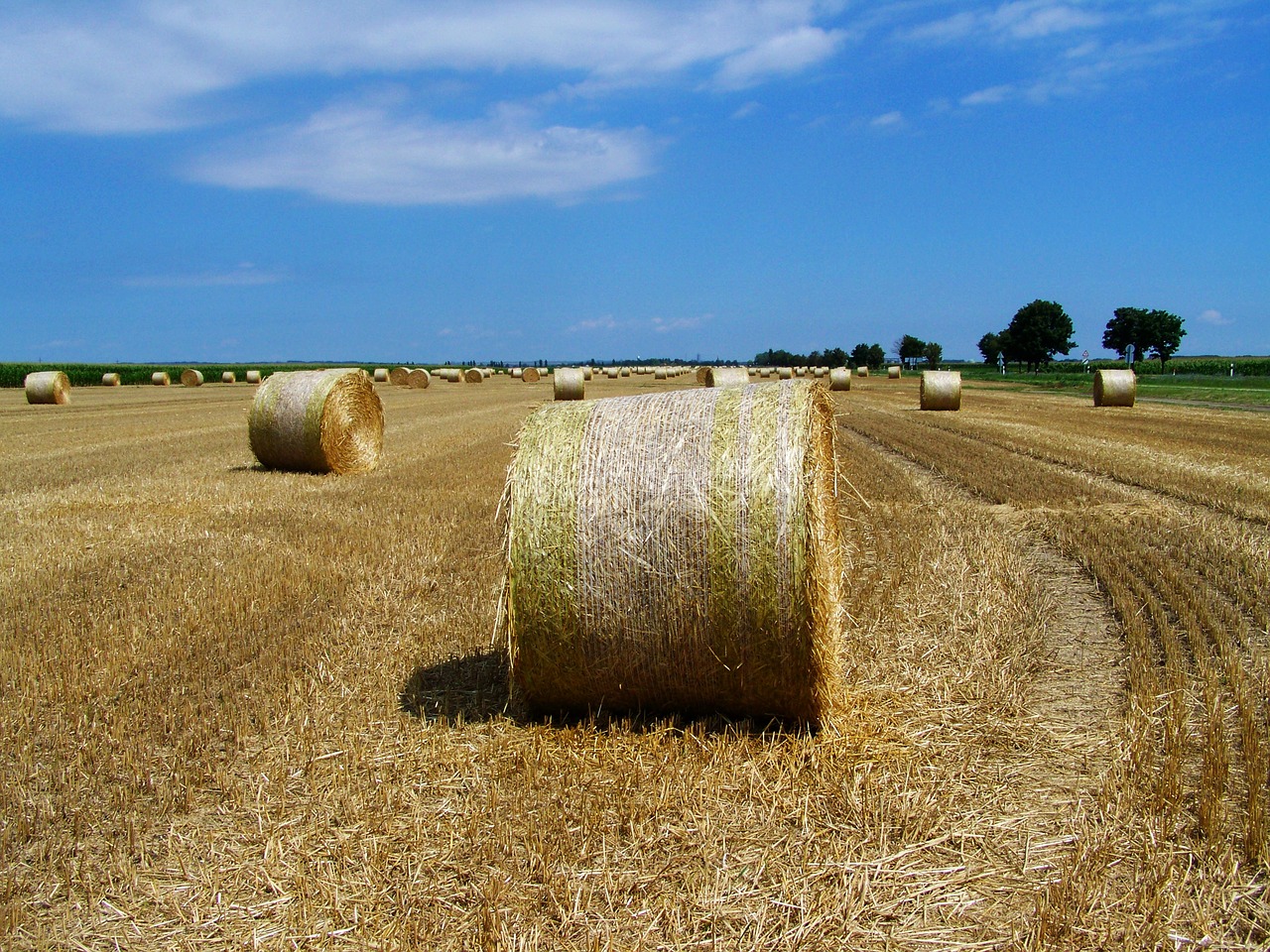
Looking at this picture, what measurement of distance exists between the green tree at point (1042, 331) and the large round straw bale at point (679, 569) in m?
106

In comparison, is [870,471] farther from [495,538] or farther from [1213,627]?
[1213,627]

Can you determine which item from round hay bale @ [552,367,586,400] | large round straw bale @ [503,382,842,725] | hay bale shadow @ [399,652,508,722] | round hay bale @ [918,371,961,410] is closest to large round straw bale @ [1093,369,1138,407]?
round hay bale @ [918,371,961,410]

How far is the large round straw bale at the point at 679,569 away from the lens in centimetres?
423

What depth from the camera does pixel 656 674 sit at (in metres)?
4.42

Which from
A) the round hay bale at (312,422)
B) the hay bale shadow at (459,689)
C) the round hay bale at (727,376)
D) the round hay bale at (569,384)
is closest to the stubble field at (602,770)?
the hay bale shadow at (459,689)

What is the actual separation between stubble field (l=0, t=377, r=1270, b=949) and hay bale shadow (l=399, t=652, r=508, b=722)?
0.07 ft

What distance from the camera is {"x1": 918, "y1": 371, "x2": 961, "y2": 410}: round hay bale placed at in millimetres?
26812

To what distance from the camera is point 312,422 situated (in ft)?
42.4

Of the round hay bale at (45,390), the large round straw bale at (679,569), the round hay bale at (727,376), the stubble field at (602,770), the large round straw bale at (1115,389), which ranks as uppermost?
the round hay bale at (45,390)

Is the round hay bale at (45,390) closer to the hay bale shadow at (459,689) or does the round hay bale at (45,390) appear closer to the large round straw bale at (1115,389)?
the hay bale shadow at (459,689)

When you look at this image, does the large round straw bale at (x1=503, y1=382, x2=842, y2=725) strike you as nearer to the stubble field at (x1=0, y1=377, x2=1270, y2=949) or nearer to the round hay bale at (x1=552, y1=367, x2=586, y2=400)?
the stubble field at (x1=0, y1=377, x2=1270, y2=949)

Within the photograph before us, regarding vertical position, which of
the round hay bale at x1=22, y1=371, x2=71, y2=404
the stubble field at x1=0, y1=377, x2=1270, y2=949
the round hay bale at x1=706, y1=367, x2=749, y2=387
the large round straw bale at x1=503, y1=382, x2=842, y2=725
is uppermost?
the round hay bale at x1=22, y1=371, x2=71, y2=404

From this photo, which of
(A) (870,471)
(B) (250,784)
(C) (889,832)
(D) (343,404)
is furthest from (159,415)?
(C) (889,832)

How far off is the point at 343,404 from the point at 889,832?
11.4 m
